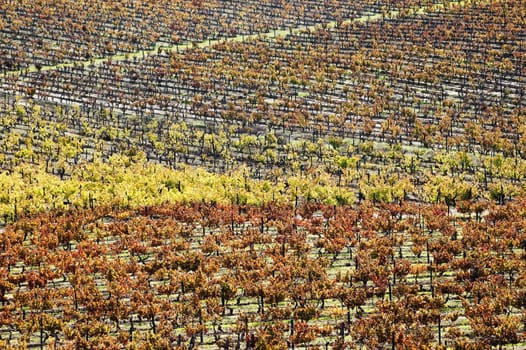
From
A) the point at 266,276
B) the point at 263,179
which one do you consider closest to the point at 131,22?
the point at 263,179

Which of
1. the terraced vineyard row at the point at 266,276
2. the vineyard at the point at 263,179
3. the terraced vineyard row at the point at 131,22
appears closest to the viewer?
the terraced vineyard row at the point at 266,276

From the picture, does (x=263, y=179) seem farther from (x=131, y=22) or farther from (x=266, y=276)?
(x=131, y=22)

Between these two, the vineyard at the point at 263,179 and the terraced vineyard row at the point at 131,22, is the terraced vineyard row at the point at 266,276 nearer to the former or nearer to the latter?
the vineyard at the point at 263,179

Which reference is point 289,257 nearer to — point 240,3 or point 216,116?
point 216,116

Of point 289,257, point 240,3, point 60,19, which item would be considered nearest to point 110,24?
point 60,19

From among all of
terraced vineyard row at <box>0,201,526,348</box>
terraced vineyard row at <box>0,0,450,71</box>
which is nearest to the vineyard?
terraced vineyard row at <box>0,201,526,348</box>

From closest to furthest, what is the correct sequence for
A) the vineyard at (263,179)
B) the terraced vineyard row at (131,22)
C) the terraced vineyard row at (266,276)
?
1. the terraced vineyard row at (266,276)
2. the vineyard at (263,179)
3. the terraced vineyard row at (131,22)

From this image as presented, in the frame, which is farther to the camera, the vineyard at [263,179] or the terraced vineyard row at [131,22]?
the terraced vineyard row at [131,22]

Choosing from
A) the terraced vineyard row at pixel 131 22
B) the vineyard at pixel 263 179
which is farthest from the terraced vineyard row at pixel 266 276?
the terraced vineyard row at pixel 131 22
